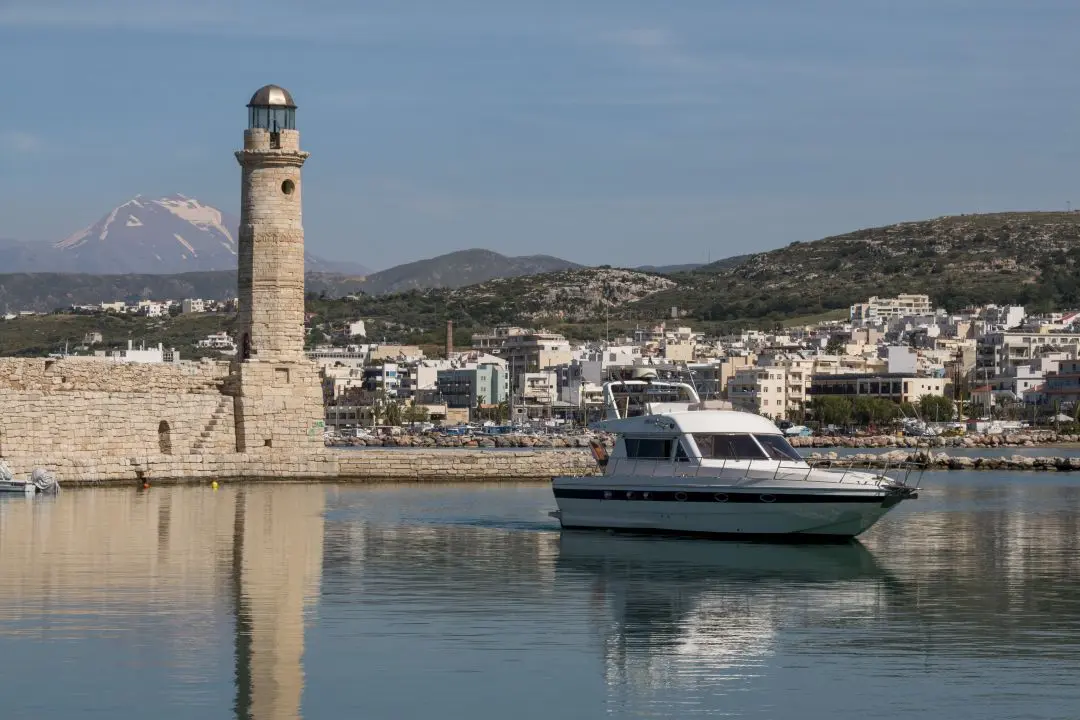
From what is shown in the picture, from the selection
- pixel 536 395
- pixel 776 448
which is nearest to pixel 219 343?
pixel 536 395

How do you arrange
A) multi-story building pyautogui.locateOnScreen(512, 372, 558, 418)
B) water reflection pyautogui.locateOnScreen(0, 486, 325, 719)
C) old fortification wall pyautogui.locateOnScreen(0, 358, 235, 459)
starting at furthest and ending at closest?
multi-story building pyautogui.locateOnScreen(512, 372, 558, 418) < old fortification wall pyautogui.locateOnScreen(0, 358, 235, 459) < water reflection pyautogui.locateOnScreen(0, 486, 325, 719)

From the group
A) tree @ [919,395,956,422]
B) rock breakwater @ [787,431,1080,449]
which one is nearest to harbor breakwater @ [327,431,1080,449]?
rock breakwater @ [787,431,1080,449]

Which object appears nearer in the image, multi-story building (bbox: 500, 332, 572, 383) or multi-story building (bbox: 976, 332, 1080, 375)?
multi-story building (bbox: 976, 332, 1080, 375)

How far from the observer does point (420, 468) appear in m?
35.8

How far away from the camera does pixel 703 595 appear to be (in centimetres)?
1664

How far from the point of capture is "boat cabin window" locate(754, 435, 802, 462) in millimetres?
21438

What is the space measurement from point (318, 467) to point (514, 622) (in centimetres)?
1942

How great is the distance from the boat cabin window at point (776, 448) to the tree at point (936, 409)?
268 ft

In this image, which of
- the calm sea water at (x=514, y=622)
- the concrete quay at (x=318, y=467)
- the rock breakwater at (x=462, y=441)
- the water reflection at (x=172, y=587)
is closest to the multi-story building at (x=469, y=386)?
the rock breakwater at (x=462, y=441)

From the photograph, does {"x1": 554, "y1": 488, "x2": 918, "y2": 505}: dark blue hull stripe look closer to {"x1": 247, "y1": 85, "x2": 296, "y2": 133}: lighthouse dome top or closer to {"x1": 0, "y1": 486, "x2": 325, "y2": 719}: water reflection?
{"x1": 0, "y1": 486, "x2": 325, "y2": 719}: water reflection

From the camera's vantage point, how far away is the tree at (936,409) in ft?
333

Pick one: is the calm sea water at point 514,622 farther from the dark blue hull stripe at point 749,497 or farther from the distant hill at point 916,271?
the distant hill at point 916,271

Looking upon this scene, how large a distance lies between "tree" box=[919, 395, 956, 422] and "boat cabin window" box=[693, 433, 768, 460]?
81982 millimetres

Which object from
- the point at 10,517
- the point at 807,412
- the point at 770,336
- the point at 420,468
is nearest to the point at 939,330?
Answer: the point at 770,336
